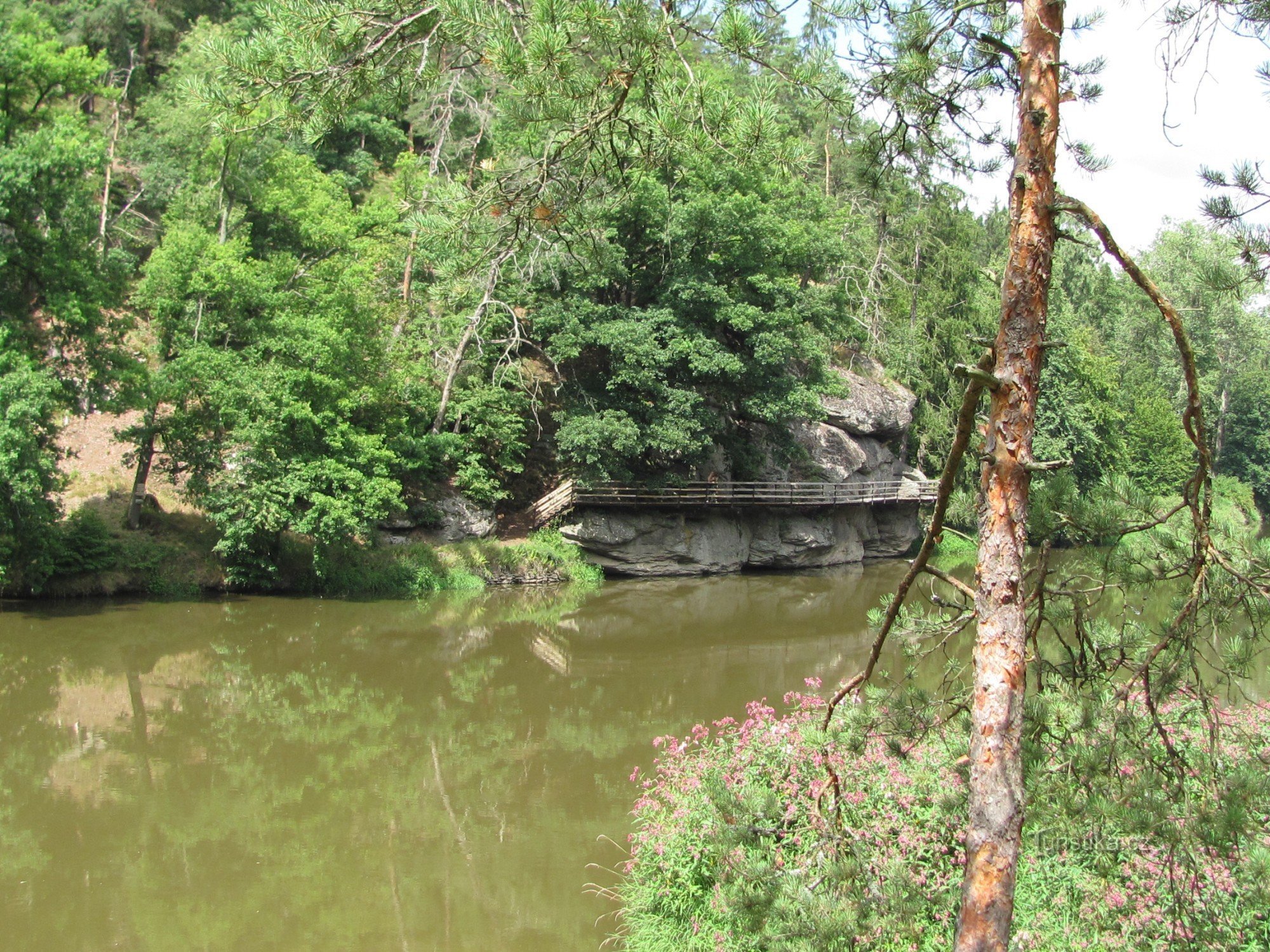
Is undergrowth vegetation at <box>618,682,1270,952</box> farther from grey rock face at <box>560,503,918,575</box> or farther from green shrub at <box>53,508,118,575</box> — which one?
grey rock face at <box>560,503,918,575</box>

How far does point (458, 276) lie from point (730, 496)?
19187 mm

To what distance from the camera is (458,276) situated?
4895 mm

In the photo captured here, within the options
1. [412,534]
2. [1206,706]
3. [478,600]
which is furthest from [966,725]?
[412,534]

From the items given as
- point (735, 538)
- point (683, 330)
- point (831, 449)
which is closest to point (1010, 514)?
point (683, 330)

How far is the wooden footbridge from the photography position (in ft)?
73.0

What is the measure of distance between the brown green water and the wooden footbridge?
10.8 feet

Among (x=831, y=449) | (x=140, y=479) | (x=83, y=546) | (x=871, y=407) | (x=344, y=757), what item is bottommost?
(x=344, y=757)

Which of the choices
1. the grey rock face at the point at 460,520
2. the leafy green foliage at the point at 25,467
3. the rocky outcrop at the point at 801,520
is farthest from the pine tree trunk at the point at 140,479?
the rocky outcrop at the point at 801,520

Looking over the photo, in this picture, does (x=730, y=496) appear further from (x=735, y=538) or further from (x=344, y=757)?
(x=344, y=757)

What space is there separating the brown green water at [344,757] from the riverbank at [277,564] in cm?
75

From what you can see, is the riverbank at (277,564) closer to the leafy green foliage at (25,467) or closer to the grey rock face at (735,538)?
the leafy green foliage at (25,467)

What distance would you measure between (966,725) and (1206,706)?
0.86 metres

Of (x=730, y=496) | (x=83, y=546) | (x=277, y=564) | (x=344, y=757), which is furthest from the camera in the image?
(x=730, y=496)

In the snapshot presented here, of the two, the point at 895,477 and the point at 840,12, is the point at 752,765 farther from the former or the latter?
the point at 895,477
